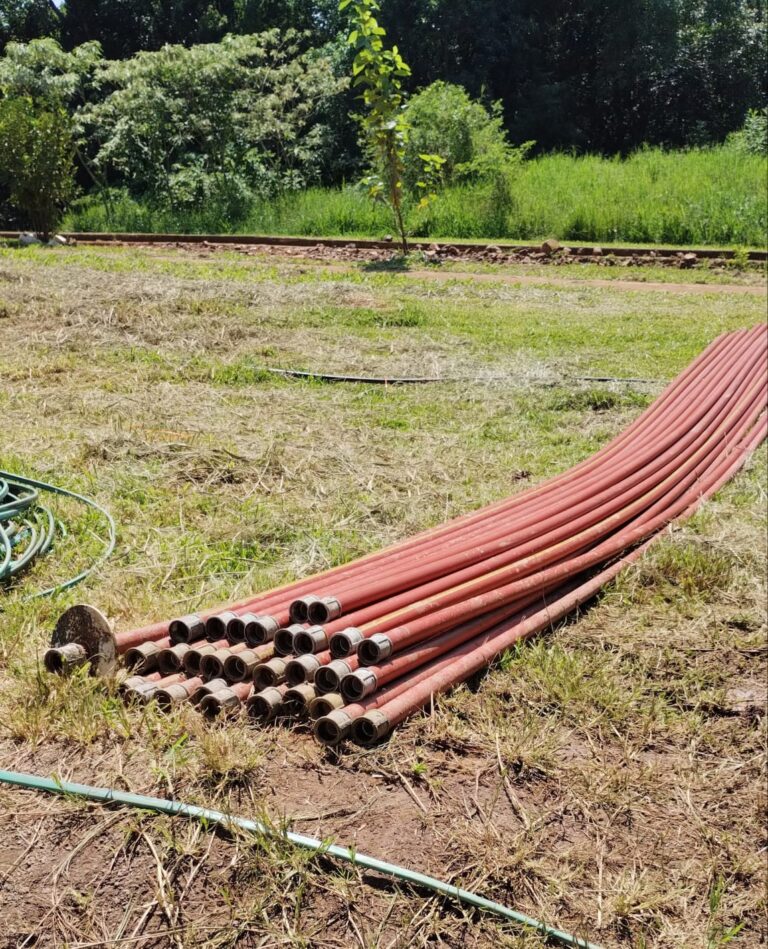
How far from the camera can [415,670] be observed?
104 inches

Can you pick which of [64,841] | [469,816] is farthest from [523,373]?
[64,841]

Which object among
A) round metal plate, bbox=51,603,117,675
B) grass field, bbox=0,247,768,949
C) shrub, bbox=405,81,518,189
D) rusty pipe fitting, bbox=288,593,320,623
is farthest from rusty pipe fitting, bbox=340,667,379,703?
shrub, bbox=405,81,518,189

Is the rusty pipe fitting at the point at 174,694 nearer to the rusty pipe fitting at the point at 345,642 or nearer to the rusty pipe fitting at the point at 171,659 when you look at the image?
the rusty pipe fitting at the point at 171,659

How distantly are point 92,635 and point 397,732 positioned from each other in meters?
0.91

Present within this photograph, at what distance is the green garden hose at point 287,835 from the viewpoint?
6.37ft

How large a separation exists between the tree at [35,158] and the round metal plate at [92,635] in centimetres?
1425

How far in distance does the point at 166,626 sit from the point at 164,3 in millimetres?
28997

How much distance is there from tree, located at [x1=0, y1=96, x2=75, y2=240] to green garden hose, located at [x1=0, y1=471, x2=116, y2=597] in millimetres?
12799

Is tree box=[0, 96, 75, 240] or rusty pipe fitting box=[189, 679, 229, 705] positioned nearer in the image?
rusty pipe fitting box=[189, 679, 229, 705]

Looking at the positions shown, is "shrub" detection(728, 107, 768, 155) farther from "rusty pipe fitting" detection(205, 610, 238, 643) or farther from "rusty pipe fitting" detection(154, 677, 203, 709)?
"rusty pipe fitting" detection(154, 677, 203, 709)

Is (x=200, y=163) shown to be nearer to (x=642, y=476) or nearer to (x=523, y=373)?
(x=523, y=373)

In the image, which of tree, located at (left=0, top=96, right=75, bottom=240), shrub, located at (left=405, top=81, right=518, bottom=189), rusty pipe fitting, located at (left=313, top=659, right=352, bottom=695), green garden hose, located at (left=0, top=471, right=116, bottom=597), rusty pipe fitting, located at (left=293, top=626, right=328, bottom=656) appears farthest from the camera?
shrub, located at (left=405, top=81, right=518, bottom=189)

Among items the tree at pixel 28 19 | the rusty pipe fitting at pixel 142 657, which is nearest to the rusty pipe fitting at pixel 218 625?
the rusty pipe fitting at pixel 142 657

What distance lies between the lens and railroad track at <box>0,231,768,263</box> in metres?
11.4
